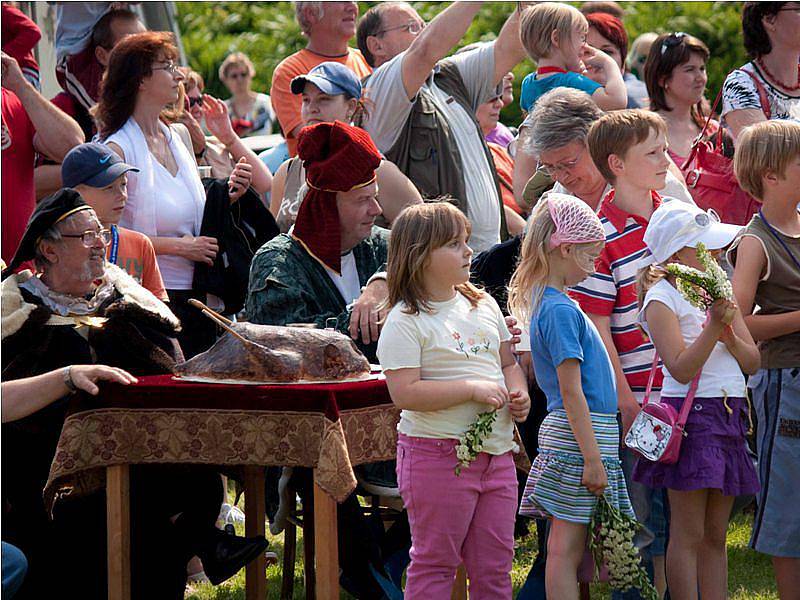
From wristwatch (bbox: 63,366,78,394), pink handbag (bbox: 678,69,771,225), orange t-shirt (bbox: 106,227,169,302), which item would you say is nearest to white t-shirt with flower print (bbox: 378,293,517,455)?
wristwatch (bbox: 63,366,78,394)

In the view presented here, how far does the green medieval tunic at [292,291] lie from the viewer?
4.99 meters

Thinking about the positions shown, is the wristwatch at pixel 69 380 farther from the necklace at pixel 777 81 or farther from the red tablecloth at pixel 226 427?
the necklace at pixel 777 81

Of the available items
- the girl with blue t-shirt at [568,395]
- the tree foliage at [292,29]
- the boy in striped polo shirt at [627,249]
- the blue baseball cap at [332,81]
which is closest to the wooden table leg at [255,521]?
the girl with blue t-shirt at [568,395]

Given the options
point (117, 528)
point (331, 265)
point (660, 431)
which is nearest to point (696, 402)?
point (660, 431)

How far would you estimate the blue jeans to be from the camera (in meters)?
3.92

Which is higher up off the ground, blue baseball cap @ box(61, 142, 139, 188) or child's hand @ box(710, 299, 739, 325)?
blue baseball cap @ box(61, 142, 139, 188)

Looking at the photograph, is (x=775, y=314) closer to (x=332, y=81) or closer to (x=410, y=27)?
(x=332, y=81)

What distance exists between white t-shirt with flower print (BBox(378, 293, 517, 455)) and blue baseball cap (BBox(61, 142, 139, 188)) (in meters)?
1.87

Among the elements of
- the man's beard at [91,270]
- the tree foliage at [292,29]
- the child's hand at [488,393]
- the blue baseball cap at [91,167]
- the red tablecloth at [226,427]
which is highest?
the blue baseball cap at [91,167]

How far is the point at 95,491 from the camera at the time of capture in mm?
4633

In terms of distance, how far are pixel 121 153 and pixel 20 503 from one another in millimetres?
1992

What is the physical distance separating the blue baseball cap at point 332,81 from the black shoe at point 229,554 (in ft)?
7.07

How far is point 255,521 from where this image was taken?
16.9 ft

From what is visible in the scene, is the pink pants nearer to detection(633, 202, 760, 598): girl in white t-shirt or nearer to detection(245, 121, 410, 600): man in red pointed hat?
detection(633, 202, 760, 598): girl in white t-shirt
